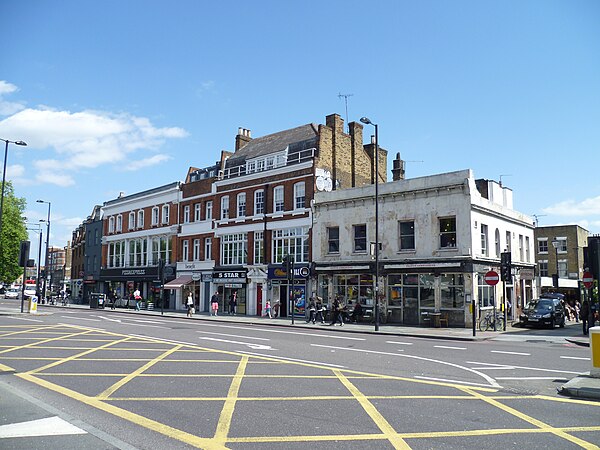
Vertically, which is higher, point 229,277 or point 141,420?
point 229,277

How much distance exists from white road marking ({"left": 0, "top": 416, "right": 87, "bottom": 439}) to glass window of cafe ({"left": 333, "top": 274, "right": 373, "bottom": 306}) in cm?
2455

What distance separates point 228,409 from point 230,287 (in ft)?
105

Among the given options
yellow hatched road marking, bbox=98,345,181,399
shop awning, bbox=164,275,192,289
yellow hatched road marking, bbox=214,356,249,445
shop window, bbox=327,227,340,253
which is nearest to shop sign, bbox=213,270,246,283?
shop awning, bbox=164,275,192,289

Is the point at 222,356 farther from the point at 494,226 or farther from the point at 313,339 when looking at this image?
the point at 494,226

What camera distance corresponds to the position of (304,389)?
9.27 meters

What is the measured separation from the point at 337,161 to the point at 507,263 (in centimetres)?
1594

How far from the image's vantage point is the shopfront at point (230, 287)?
37875 mm

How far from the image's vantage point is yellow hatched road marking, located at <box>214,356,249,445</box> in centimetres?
636

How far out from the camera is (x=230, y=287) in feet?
128

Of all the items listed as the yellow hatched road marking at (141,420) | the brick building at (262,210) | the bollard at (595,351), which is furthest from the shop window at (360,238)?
the yellow hatched road marking at (141,420)

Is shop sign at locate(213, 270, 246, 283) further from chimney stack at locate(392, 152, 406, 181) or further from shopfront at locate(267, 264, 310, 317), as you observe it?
chimney stack at locate(392, 152, 406, 181)

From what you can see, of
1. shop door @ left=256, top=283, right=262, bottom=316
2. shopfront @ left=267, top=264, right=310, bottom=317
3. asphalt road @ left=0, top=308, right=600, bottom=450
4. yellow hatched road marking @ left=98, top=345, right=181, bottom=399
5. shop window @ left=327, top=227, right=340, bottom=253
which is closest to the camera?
asphalt road @ left=0, top=308, right=600, bottom=450

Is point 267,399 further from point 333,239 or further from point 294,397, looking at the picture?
point 333,239

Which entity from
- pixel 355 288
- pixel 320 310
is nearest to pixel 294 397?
pixel 320 310
